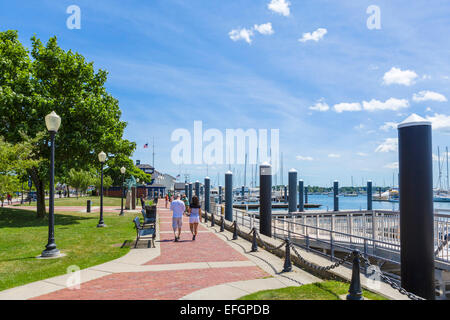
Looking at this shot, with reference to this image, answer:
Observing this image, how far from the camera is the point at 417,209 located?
19.6 ft

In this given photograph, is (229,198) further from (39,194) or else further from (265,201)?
(39,194)

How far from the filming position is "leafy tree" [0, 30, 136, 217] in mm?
20234

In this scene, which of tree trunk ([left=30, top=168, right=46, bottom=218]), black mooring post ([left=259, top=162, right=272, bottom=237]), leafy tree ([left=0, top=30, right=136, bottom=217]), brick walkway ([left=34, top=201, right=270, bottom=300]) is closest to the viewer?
brick walkway ([left=34, top=201, right=270, bottom=300])

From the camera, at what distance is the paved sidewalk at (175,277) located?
20.9ft

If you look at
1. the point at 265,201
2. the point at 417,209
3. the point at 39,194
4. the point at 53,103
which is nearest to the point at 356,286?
the point at 417,209

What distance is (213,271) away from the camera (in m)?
8.24

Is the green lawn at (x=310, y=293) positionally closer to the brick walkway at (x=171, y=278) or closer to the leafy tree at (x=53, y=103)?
the brick walkway at (x=171, y=278)

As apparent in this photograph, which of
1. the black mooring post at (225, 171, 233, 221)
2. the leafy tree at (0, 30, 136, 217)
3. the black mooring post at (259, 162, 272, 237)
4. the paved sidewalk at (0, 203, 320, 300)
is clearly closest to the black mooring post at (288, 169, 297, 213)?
the black mooring post at (225, 171, 233, 221)

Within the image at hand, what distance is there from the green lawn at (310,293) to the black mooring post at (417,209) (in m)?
0.87

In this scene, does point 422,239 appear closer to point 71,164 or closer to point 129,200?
point 71,164

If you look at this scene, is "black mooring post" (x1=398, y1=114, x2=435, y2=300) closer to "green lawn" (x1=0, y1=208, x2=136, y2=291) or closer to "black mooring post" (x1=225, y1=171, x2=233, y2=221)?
"green lawn" (x1=0, y1=208, x2=136, y2=291)

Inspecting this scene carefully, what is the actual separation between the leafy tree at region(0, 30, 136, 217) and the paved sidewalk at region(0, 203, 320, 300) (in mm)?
13405
